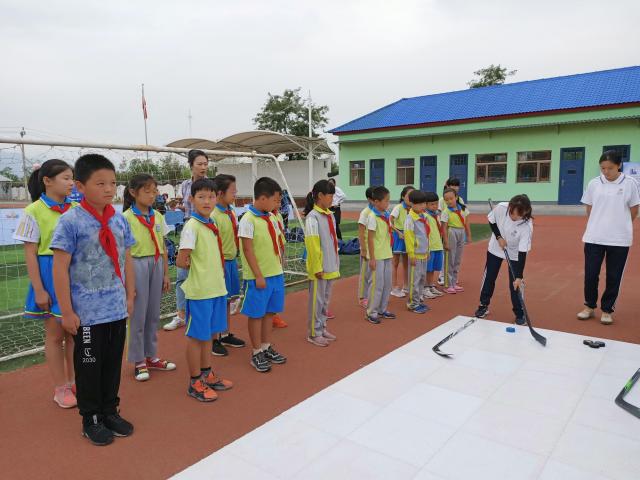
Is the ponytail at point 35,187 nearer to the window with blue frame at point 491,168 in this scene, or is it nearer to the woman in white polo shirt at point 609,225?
the woman in white polo shirt at point 609,225

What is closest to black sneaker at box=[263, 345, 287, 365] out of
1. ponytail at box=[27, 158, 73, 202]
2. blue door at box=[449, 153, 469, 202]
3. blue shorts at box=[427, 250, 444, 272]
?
ponytail at box=[27, 158, 73, 202]

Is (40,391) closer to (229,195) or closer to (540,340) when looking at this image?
(229,195)

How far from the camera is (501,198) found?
19.1 m

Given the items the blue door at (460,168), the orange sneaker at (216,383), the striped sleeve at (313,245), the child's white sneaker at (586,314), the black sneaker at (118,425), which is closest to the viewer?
the black sneaker at (118,425)

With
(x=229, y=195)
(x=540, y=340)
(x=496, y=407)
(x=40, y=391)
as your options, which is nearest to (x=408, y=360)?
(x=496, y=407)

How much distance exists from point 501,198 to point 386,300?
15910mm

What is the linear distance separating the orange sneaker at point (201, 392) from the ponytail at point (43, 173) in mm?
1631

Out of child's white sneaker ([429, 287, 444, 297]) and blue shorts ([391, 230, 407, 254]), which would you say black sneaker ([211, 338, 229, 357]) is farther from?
child's white sneaker ([429, 287, 444, 297])

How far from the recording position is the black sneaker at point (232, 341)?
416 centimetres

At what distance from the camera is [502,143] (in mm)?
18891

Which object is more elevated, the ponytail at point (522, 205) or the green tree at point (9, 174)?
the green tree at point (9, 174)

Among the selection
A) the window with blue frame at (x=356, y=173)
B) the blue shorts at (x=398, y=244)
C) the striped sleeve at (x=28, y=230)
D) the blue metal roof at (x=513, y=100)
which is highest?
the blue metal roof at (x=513, y=100)

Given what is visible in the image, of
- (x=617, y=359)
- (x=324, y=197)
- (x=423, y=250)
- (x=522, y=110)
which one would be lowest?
(x=617, y=359)

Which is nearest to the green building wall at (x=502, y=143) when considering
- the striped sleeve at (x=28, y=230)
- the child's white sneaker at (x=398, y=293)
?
the child's white sneaker at (x=398, y=293)
